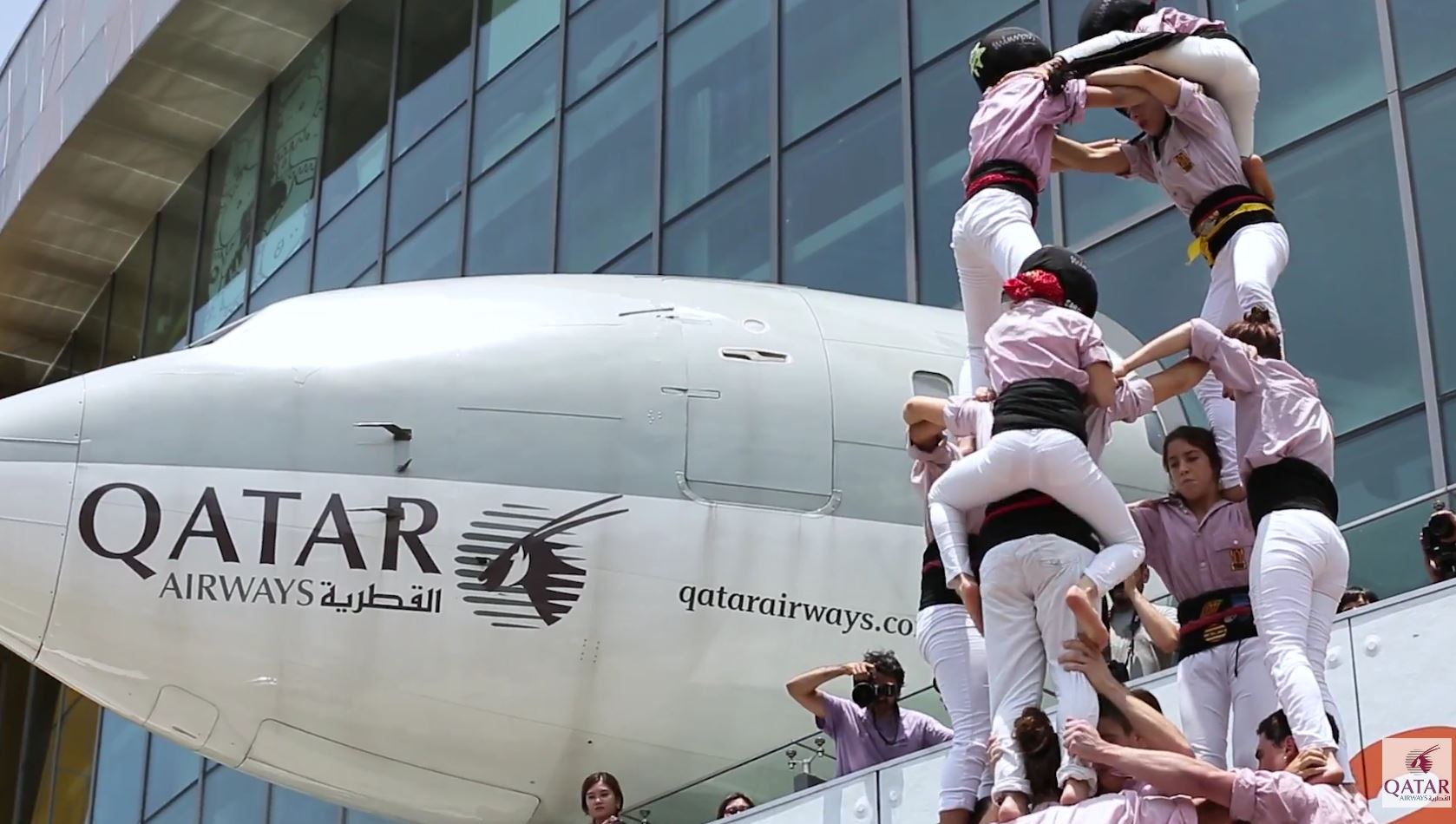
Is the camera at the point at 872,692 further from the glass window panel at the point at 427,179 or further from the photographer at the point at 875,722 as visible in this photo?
the glass window panel at the point at 427,179

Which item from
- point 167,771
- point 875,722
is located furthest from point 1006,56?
point 167,771

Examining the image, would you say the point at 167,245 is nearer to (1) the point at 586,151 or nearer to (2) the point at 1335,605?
(1) the point at 586,151

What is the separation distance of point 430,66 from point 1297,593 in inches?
774

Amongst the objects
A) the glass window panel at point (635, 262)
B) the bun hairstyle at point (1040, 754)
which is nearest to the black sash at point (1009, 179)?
the bun hairstyle at point (1040, 754)

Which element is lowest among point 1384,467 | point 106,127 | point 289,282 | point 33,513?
point 33,513

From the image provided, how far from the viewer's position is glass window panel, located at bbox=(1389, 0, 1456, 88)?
1459 centimetres

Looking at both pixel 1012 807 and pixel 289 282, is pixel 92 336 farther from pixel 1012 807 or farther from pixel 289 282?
pixel 1012 807

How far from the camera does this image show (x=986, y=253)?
8.84 meters

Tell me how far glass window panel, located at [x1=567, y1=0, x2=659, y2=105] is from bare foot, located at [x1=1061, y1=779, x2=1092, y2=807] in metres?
15.8

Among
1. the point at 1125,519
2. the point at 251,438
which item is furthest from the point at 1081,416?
the point at 251,438

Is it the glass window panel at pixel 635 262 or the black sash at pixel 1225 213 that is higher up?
the glass window panel at pixel 635 262

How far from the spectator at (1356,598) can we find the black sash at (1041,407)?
217 centimetres

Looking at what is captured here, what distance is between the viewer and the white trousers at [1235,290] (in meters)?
8.65

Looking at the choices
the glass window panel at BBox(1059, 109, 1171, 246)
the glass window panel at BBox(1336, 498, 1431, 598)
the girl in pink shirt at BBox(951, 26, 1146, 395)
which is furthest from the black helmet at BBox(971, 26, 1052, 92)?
the glass window panel at BBox(1059, 109, 1171, 246)
